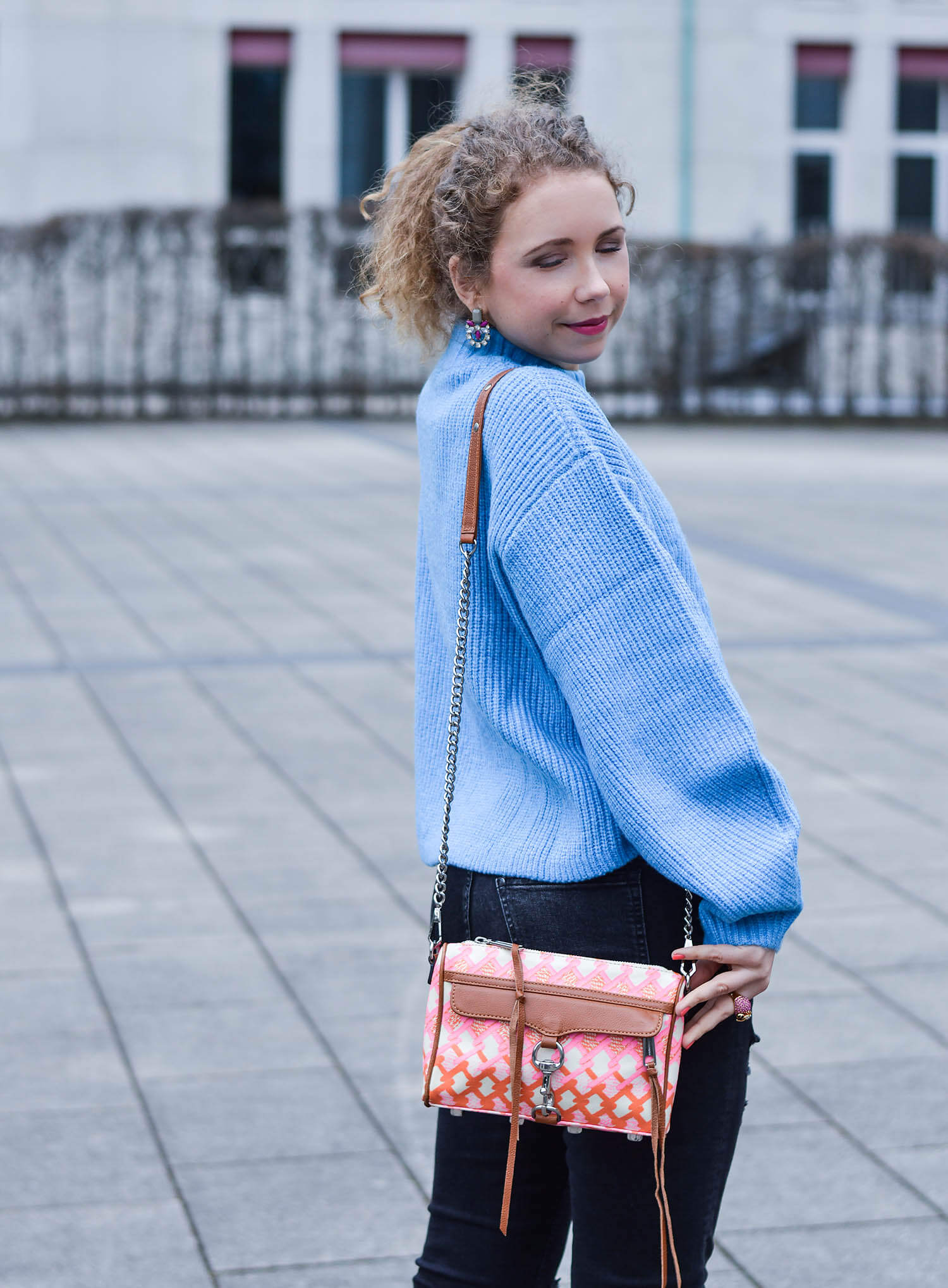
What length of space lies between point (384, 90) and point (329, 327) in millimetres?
4602

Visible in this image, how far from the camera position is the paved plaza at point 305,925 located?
3158 millimetres

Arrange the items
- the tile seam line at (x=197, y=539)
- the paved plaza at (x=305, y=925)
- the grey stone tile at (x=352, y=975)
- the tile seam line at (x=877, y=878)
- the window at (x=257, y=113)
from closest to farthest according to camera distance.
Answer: the paved plaza at (x=305, y=925)
the grey stone tile at (x=352, y=975)
the tile seam line at (x=877, y=878)
the tile seam line at (x=197, y=539)
the window at (x=257, y=113)

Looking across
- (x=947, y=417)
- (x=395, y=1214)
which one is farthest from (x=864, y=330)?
(x=395, y=1214)

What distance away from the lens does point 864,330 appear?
18328 millimetres

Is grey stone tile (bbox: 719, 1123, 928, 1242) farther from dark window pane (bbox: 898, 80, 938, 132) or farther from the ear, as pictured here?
dark window pane (bbox: 898, 80, 938, 132)

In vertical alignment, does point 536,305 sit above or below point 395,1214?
above

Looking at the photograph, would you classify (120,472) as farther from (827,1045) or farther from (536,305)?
(536,305)

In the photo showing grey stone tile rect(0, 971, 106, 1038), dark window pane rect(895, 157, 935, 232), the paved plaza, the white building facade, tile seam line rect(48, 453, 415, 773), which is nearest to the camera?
the paved plaza

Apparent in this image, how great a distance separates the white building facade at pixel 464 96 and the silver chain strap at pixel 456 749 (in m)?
18.3

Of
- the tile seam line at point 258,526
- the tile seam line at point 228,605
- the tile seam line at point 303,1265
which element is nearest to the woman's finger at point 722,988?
the tile seam line at point 303,1265

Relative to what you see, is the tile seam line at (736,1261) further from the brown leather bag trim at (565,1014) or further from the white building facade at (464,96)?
the white building facade at (464,96)

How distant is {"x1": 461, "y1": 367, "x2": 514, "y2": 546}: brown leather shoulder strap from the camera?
6.10ft

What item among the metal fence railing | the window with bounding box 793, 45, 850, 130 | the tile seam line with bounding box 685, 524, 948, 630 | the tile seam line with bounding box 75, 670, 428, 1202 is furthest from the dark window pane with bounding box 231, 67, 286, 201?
the tile seam line with bounding box 75, 670, 428, 1202

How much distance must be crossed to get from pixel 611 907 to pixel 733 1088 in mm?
236
